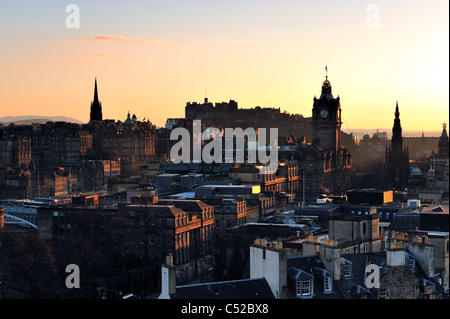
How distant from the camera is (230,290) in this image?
33188 mm

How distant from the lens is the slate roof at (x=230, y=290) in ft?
107

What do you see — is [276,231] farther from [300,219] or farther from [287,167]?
[287,167]

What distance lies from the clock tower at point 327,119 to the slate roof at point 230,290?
99.3 m

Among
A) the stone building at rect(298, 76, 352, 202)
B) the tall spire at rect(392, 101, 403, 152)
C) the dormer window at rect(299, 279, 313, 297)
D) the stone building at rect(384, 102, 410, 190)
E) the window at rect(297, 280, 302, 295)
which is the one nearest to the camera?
the window at rect(297, 280, 302, 295)

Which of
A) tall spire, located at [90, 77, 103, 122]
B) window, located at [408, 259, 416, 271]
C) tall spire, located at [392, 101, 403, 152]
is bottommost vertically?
window, located at [408, 259, 416, 271]

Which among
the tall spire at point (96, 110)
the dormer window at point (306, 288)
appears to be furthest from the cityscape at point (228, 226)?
the tall spire at point (96, 110)

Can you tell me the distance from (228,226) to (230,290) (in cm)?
4245

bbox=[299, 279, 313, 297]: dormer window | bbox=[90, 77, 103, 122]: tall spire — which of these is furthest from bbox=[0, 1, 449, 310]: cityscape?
bbox=[90, 77, 103, 122]: tall spire

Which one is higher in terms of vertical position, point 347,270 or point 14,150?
point 14,150

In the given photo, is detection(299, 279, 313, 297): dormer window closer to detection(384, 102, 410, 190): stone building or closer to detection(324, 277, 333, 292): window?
detection(324, 277, 333, 292): window

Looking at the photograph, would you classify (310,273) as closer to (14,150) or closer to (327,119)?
(327,119)

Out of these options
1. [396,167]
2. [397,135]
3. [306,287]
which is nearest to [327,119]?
[397,135]

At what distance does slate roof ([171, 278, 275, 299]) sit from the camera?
3259 cm

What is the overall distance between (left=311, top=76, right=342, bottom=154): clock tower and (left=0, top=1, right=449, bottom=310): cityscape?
0.19m
